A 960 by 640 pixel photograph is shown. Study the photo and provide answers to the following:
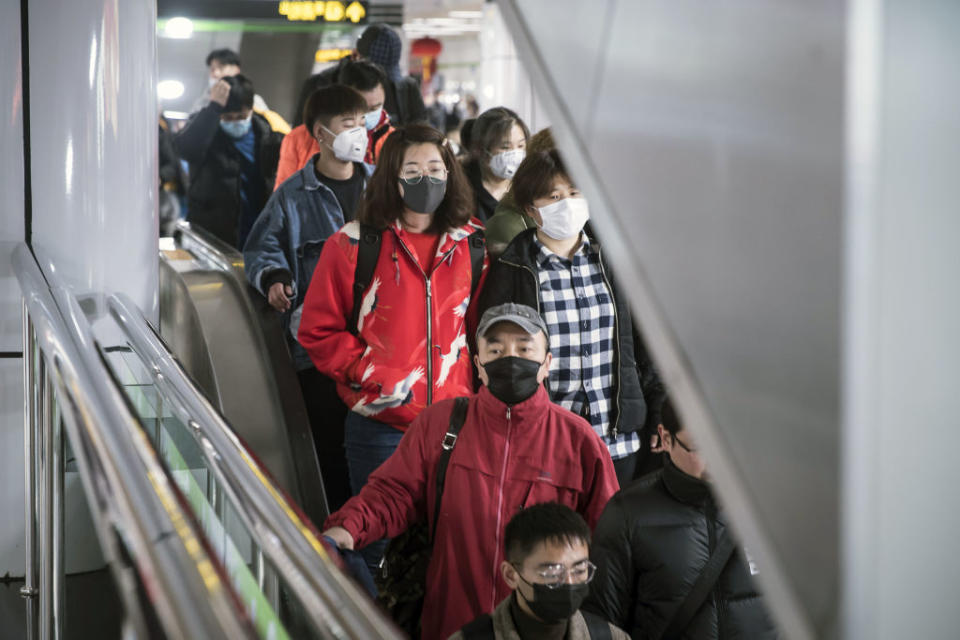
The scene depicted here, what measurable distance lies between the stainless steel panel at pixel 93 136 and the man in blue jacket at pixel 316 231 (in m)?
0.78

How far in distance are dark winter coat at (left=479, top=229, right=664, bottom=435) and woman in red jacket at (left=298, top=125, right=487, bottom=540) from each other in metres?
0.15

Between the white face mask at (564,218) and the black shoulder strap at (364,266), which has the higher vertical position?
the white face mask at (564,218)

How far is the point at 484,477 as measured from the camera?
3277 mm

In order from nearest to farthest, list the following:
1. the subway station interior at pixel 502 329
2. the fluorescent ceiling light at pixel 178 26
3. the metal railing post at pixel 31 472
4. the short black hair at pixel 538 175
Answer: the subway station interior at pixel 502 329
the metal railing post at pixel 31 472
the short black hair at pixel 538 175
the fluorescent ceiling light at pixel 178 26

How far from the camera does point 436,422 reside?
3406 millimetres

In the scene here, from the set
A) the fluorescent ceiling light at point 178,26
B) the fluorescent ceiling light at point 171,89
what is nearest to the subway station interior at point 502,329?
the fluorescent ceiling light at point 178,26

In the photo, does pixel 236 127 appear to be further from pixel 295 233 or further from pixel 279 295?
pixel 279 295

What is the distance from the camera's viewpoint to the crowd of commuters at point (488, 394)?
2953mm

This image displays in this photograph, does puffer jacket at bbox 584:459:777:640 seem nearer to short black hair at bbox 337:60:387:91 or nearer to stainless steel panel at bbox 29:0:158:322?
stainless steel panel at bbox 29:0:158:322

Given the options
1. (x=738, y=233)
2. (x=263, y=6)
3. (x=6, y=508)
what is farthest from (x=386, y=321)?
(x=263, y=6)

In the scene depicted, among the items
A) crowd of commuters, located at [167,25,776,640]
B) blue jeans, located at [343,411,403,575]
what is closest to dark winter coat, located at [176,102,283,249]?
crowd of commuters, located at [167,25,776,640]

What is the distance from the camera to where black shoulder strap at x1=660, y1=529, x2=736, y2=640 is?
2.92 metres

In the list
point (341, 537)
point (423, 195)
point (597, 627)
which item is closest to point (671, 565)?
point (597, 627)

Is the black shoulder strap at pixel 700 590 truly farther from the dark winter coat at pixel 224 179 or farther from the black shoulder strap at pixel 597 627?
the dark winter coat at pixel 224 179
